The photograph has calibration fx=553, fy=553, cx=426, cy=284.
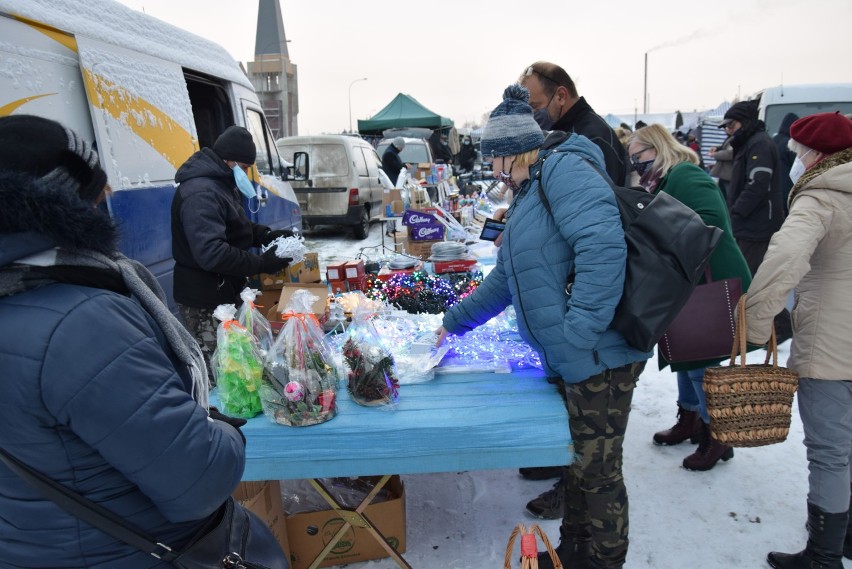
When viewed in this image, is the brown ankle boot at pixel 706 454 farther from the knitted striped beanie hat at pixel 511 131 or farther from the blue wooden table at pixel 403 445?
the knitted striped beanie hat at pixel 511 131

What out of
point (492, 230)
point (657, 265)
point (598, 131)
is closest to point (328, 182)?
point (492, 230)

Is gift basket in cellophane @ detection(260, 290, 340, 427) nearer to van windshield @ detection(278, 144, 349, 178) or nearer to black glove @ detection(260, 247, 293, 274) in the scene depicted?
black glove @ detection(260, 247, 293, 274)

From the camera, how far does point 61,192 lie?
98 centimetres

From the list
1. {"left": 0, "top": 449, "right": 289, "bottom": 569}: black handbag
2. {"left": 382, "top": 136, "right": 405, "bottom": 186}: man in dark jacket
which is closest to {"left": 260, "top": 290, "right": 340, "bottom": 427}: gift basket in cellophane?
{"left": 0, "top": 449, "right": 289, "bottom": 569}: black handbag

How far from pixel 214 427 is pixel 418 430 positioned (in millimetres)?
986

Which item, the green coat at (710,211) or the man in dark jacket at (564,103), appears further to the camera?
the man in dark jacket at (564,103)

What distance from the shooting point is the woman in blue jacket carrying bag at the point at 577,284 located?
6.02 ft

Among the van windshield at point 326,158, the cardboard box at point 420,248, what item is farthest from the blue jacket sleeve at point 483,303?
the van windshield at point 326,158

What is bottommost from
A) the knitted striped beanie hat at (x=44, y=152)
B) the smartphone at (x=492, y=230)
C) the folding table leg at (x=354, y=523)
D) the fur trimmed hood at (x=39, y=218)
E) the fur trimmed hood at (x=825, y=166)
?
the folding table leg at (x=354, y=523)

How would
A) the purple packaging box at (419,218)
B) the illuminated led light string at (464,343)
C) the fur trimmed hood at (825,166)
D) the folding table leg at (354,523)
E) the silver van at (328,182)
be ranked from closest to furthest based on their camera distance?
the fur trimmed hood at (825,166) < the folding table leg at (354,523) < the illuminated led light string at (464,343) < the purple packaging box at (419,218) < the silver van at (328,182)

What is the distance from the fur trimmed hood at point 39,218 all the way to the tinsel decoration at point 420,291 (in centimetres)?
232

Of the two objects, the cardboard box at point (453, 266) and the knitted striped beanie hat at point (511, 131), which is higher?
the knitted striped beanie hat at point (511, 131)

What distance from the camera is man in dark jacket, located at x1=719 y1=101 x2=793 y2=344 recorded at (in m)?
4.97

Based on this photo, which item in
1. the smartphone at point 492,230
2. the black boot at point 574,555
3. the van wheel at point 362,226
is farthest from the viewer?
the van wheel at point 362,226
